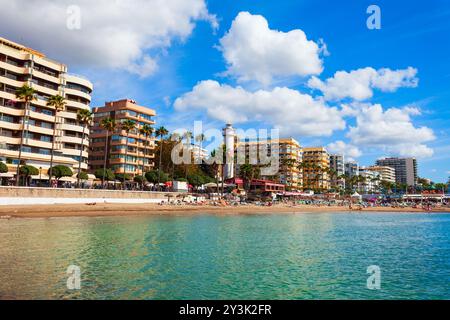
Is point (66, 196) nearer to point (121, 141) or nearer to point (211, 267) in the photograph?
point (121, 141)

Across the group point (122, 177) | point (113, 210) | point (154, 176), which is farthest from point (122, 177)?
point (113, 210)

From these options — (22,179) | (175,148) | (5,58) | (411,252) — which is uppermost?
(5,58)

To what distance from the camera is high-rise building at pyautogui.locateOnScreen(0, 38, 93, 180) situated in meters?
67.2

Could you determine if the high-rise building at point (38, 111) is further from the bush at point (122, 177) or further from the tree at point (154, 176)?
the tree at point (154, 176)

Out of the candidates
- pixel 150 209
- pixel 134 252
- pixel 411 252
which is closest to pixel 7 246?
pixel 134 252

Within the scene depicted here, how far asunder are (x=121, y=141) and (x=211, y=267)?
3357 inches

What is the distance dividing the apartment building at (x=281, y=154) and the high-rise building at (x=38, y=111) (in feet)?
353

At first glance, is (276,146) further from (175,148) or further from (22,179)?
(22,179)

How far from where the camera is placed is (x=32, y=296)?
1307cm

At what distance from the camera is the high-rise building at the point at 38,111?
220 feet

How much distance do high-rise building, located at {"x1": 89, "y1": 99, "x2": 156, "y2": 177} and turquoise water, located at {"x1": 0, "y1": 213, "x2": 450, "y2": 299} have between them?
68.6 m

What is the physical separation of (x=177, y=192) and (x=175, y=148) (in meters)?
32.0

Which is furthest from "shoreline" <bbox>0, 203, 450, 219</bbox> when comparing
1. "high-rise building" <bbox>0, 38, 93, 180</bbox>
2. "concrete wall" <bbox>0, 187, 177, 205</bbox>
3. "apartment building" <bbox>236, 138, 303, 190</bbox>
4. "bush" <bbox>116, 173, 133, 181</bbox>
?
"apartment building" <bbox>236, 138, 303, 190</bbox>
